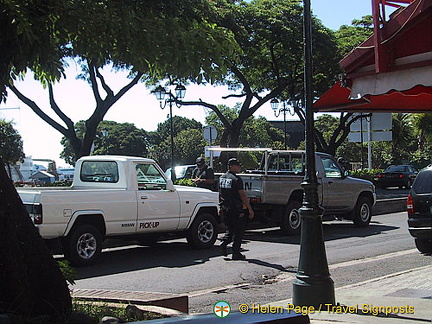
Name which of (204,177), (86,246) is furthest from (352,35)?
(86,246)

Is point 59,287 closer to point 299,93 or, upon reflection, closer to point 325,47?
point 325,47

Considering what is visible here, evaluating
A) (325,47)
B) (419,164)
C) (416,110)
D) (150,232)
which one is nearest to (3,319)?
(416,110)

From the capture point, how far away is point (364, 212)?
55.9 feet

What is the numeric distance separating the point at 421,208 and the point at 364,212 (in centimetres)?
610

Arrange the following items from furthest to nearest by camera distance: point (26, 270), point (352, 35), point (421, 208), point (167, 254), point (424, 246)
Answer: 1. point (352, 35)
2. point (167, 254)
3. point (424, 246)
4. point (421, 208)
5. point (26, 270)

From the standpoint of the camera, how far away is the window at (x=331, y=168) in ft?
52.6

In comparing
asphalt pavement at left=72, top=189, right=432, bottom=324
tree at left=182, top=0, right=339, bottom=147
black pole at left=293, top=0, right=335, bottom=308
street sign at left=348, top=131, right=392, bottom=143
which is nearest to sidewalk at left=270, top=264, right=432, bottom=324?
asphalt pavement at left=72, top=189, right=432, bottom=324

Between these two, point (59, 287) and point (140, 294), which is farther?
point (140, 294)

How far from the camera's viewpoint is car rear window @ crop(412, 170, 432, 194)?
10961 millimetres

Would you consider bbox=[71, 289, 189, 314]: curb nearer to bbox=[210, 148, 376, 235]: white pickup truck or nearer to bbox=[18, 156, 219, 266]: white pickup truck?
bbox=[18, 156, 219, 266]: white pickup truck

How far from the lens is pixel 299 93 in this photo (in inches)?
1400

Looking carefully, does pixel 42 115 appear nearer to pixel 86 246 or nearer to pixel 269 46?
pixel 269 46

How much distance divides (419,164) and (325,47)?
1140 inches

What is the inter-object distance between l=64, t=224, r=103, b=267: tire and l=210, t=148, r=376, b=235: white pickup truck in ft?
15.9
